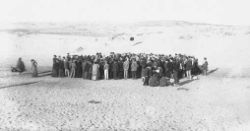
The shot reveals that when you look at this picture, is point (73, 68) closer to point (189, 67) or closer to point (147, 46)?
point (189, 67)

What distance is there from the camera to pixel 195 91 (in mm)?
21062

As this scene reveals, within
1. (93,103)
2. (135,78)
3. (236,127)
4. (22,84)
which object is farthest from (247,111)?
(22,84)

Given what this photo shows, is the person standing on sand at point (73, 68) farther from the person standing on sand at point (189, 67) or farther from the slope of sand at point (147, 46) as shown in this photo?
the slope of sand at point (147, 46)

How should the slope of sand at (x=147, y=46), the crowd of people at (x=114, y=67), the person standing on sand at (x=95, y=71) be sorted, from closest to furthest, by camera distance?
the person standing on sand at (x=95, y=71), the crowd of people at (x=114, y=67), the slope of sand at (x=147, y=46)

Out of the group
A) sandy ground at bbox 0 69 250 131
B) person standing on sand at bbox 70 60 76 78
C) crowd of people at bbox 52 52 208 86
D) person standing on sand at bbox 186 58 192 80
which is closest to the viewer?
sandy ground at bbox 0 69 250 131

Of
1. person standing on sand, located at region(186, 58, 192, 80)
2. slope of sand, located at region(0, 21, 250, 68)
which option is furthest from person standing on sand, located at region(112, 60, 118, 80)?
slope of sand, located at region(0, 21, 250, 68)

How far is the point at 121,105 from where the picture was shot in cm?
1708

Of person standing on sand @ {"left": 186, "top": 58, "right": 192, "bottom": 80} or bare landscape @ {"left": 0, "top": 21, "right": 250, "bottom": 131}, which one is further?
person standing on sand @ {"left": 186, "top": 58, "right": 192, "bottom": 80}

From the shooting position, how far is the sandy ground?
13969 millimetres

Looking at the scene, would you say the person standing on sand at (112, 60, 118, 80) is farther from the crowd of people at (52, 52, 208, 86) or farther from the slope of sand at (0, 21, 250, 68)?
the slope of sand at (0, 21, 250, 68)

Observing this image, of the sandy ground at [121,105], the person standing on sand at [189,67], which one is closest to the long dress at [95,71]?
the sandy ground at [121,105]

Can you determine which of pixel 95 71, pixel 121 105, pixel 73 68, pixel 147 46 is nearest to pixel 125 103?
pixel 121 105

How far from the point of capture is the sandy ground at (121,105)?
550 inches

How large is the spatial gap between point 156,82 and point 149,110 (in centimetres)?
608
